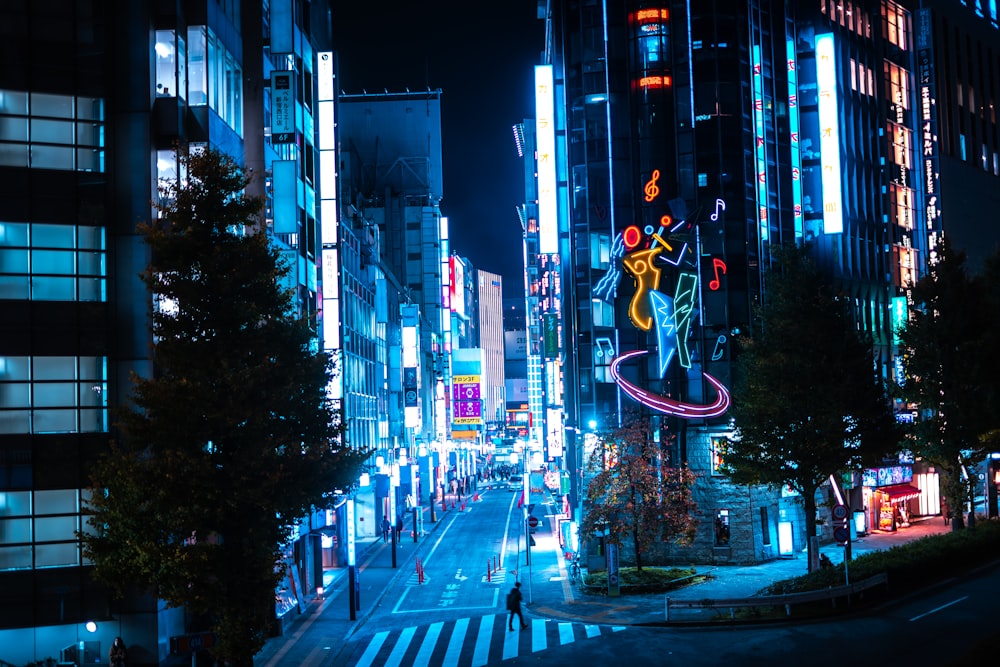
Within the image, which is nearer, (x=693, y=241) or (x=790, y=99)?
(x=693, y=241)

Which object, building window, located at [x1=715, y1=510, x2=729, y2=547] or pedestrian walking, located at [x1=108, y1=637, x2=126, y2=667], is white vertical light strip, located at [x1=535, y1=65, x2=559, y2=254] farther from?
pedestrian walking, located at [x1=108, y1=637, x2=126, y2=667]

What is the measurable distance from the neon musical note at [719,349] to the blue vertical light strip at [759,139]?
18.0 feet

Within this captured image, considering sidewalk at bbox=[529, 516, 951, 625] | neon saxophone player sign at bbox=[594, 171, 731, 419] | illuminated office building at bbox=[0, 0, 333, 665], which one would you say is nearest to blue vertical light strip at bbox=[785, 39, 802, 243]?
neon saxophone player sign at bbox=[594, 171, 731, 419]

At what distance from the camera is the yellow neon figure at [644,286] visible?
51.0 meters

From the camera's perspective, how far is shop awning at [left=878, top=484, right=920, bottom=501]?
5991cm

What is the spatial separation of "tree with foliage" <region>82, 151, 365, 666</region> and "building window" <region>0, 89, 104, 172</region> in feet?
21.6

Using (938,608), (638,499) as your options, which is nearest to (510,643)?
(938,608)

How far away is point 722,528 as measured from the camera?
48969mm

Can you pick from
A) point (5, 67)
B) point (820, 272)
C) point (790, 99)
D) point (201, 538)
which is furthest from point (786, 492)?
point (5, 67)

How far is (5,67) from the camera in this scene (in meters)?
27.8

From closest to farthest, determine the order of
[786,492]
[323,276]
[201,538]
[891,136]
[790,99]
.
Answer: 1. [201,538]
2. [323,276]
3. [786,492]
4. [790,99]
5. [891,136]

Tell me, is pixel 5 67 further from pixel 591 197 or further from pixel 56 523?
pixel 591 197

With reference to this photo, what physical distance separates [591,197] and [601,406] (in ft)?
34.2

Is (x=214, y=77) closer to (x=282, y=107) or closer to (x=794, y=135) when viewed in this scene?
(x=282, y=107)
